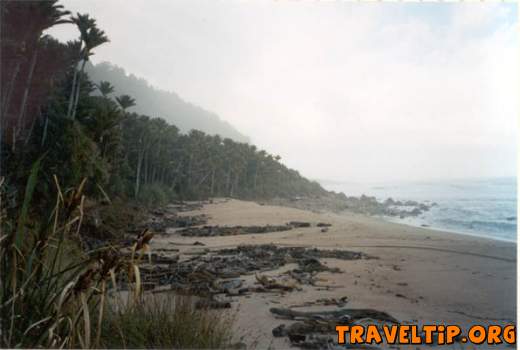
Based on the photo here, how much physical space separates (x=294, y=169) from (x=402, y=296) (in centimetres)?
147

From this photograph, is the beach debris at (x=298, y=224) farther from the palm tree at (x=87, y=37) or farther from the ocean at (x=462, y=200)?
the palm tree at (x=87, y=37)

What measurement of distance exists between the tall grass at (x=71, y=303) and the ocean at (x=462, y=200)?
2196mm

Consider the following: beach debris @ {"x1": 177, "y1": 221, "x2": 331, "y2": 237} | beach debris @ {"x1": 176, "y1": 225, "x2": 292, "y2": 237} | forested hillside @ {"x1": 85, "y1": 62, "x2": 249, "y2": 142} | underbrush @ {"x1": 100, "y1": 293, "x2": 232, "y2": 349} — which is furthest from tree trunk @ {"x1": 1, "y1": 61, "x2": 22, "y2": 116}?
underbrush @ {"x1": 100, "y1": 293, "x2": 232, "y2": 349}

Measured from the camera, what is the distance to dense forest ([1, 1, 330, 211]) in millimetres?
2590

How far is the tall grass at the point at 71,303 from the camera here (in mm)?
1391

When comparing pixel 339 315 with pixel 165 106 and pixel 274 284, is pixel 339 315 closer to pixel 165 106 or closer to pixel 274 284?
pixel 274 284

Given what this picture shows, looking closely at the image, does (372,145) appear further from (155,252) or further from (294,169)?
(155,252)

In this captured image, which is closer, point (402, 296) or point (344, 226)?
point (402, 296)

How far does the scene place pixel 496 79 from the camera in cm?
290

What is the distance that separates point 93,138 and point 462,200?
3.63m

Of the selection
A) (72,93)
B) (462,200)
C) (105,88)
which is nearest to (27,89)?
(72,93)

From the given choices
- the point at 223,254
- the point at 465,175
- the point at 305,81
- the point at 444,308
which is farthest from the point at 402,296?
the point at 305,81

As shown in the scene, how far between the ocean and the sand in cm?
21

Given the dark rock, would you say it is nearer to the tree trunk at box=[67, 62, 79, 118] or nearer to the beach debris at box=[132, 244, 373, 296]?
the beach debris at box=[132, 244, 373, 296]
